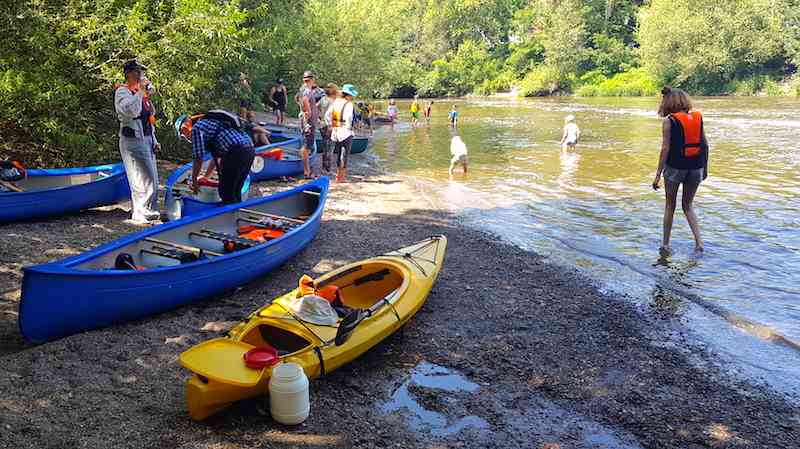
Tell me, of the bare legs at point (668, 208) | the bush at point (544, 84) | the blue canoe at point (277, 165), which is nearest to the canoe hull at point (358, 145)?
the blue canoe at point (277, 165)

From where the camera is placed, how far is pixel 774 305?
695 cm

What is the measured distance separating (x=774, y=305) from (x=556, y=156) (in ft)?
40.2

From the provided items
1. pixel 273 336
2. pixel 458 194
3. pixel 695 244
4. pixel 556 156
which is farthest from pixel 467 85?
pixel 273 336

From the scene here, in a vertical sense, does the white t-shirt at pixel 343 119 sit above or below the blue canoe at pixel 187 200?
above

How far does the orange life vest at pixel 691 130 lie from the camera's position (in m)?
7.82

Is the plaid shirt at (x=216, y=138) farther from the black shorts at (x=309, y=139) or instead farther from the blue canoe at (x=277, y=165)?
the black shorts at (x=309, y=139)

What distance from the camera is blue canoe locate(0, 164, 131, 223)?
333 inches

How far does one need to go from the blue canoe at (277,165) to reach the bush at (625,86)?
47.9 meters

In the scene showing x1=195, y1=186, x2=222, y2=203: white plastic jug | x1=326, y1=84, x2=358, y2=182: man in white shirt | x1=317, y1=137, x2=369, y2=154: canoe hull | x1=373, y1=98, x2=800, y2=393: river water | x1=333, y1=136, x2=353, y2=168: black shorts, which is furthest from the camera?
x1=317, y1=137, x2=369, y2=154: canoe hull

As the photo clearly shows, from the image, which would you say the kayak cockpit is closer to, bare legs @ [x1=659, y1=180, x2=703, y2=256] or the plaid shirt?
the plaid shirt

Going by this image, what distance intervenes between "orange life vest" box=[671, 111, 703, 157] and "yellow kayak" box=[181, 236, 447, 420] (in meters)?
3.59

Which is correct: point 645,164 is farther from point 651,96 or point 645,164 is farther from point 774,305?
point 651,96

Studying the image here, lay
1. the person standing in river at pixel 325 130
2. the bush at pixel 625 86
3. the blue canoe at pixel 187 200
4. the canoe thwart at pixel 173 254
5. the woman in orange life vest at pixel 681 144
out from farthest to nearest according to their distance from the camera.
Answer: the bush at pixel 625 86 → the person standing in river at pixel 325 130 → the blue canoe at pixel 187 200 → the woman in orange life vest at pixel 681 144 → the canoe thwart at pixel 173 254

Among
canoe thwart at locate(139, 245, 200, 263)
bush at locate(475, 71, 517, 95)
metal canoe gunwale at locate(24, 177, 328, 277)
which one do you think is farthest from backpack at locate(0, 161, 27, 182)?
bush at locate(475, 71, 517, 95)
